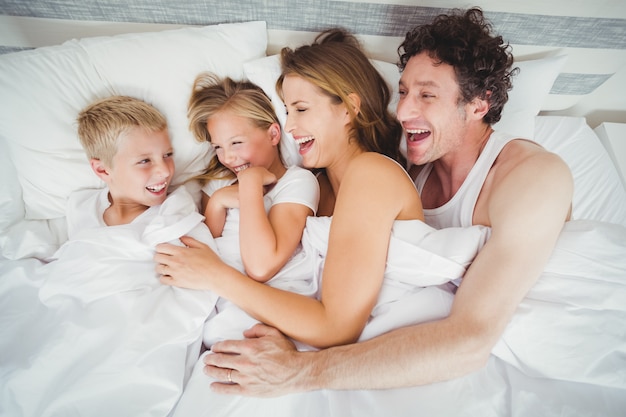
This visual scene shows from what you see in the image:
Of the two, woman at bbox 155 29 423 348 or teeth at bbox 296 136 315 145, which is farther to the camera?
teeth at bbox 296 136 315 145

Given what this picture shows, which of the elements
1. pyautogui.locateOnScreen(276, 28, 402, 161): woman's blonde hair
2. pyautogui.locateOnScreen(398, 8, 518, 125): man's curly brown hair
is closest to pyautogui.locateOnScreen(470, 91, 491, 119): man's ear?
pyautogui.locateOnScreen(398, 8, 518, 125): man's curly brown hair

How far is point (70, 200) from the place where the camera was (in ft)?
4.26

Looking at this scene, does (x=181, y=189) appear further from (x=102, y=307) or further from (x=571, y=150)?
(x=571, y=150)

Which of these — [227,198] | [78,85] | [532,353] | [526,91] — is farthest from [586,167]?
[78,85]

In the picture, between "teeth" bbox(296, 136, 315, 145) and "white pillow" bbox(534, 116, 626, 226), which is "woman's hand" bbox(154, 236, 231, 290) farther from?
"white pillow" bbox(534, 116, 626, 226)

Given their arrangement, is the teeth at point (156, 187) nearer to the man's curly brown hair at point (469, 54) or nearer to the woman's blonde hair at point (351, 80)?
the woman's blonde hair at point (351, 80)

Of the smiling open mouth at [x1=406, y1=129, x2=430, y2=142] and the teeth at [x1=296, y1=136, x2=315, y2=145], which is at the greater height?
the smiling open mouth at [x1=406, y1=129, x2=430, y2=142]

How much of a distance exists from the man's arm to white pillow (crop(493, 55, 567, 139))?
1.96ft

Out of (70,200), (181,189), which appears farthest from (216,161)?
(70,200)

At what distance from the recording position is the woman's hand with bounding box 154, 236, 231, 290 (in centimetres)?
108

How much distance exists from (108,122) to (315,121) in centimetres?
72

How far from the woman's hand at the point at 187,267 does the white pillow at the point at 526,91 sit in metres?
1.29

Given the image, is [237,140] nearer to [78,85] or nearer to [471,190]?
[78,85]

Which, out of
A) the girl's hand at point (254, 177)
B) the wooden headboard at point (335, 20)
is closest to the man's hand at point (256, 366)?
the girl's hand at point (254, 177)
